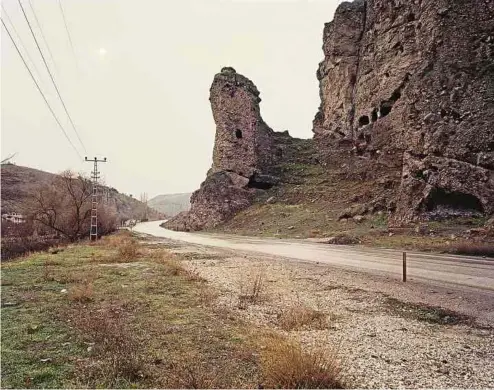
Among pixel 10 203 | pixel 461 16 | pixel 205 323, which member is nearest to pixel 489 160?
pixel 461 16

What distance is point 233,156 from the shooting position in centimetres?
5894

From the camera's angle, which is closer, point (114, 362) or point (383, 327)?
point (114, 362)

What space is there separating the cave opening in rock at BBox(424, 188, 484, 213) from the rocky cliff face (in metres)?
0.07

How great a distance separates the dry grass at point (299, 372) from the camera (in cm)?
497

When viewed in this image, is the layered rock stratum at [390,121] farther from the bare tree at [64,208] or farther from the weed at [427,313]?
the weed at [427,313]

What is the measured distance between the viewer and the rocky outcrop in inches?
2216

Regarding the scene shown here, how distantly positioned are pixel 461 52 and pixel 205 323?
111 feet

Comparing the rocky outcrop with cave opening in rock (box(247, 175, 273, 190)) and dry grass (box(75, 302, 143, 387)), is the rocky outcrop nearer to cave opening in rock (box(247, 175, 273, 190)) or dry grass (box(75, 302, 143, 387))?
cave opening in rock (box(247, 175, 273, 190))

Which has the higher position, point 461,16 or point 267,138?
point 461,16

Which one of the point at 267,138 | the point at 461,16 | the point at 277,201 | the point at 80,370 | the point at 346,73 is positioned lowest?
the point at 80,370

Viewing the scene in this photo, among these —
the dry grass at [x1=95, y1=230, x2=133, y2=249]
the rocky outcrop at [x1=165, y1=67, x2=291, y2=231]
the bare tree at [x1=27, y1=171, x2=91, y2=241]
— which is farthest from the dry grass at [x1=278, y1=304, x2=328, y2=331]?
the rocky outcrop at [x1=165, y1=67, x2=291, y2=231]

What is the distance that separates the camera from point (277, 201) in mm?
52875

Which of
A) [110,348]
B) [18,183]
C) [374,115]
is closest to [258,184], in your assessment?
[374,115]

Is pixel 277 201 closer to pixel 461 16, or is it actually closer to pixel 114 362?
pixel 461 16
